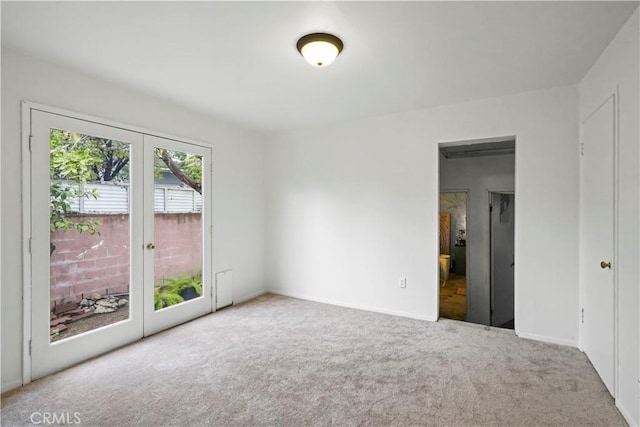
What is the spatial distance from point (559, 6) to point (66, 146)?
3708 mm

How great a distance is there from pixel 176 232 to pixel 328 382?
2366mm

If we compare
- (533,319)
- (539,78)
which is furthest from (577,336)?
(539,78)

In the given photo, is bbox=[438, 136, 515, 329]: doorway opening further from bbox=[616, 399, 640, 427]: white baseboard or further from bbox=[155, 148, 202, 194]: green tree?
bbox=[155, 148, 202, 194]: green tree

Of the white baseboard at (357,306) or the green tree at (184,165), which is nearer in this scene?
the green tree at (184,165)

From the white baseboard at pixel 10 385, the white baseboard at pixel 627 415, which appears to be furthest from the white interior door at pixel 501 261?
the white baseboard at pixel 10 385

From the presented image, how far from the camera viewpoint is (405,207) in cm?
380

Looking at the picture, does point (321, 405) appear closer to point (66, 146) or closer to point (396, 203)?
point (396, 203)

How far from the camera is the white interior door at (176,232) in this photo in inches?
130

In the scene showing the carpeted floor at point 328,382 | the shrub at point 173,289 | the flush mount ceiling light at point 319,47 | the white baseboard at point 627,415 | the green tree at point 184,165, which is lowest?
the carpeted floor at point 328,382

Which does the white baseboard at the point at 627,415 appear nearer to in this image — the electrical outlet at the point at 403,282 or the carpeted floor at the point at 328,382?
the carpeted floor at the point at 328,382

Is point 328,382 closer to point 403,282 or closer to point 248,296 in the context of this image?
point 403,282

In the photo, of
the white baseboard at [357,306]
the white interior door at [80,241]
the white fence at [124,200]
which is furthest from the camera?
the white baseboard at [357,306]

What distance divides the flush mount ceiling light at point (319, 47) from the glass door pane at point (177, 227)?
2072 millimetres

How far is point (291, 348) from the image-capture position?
9.80 feet
